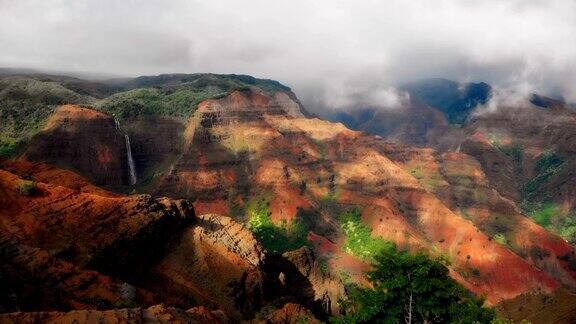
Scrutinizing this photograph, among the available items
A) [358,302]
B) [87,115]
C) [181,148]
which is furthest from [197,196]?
[358,302]

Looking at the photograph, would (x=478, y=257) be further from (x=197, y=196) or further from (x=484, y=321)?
(x=484, y=321)

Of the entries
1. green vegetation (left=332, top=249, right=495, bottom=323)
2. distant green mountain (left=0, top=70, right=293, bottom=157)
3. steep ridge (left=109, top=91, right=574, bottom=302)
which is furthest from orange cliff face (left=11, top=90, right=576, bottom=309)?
green vegetation (left=332, top=249, right=495, bottom=323)

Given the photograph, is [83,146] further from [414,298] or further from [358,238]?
[414,298]

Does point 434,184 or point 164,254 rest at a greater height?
point 164,254

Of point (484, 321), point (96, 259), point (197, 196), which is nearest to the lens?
point (484, 321)

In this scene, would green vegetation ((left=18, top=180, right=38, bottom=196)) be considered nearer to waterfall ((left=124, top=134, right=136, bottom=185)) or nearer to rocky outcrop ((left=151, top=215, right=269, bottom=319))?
rocky outcrop ((left=151, top=215, right=269, bottom=319))

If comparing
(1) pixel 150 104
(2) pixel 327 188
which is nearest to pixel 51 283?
(2) pixel 327 188
